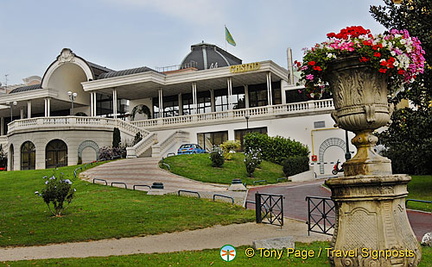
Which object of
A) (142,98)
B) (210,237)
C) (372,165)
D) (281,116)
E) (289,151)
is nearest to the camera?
Result: (372,165)

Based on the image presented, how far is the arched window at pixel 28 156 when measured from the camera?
36562 millimetres

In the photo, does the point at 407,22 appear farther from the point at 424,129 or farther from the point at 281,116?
the point at 281,116

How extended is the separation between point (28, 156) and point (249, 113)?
19.3m

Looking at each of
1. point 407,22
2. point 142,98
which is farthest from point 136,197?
point 142,98

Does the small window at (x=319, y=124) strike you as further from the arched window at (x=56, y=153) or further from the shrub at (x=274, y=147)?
the arched window at (x=56, y=153)

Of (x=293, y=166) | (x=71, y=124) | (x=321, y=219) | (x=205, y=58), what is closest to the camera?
(x=321, y=219)

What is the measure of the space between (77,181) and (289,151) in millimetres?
15585

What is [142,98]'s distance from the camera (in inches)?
1859

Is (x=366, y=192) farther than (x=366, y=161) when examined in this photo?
No

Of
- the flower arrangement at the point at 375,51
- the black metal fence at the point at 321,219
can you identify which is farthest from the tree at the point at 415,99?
the flower arrangement at the point at 375,51

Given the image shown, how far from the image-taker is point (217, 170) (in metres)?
27.1

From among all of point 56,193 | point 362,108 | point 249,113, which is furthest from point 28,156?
point 362,108

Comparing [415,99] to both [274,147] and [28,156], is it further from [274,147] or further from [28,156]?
[28,156]

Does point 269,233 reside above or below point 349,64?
below
